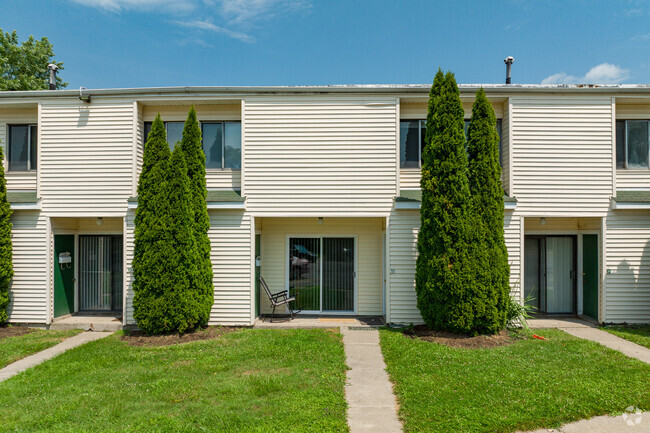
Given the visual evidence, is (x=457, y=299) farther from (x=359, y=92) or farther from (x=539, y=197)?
(x=359, y=92)

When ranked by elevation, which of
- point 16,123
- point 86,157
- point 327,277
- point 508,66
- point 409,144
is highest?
point 508,66

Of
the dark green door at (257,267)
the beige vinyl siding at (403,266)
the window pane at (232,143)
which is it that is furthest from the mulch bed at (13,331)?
the beige vinyl siding at (403,266)

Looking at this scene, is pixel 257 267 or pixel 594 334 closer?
pixel 594 334

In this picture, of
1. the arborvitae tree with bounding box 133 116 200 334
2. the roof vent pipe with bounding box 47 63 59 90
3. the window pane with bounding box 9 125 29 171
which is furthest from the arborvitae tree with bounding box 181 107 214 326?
the roof vent pipe with bounding box 47 63 59 90

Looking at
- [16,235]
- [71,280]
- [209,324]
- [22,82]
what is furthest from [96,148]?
[22,82]

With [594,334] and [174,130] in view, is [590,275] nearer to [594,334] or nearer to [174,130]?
[594,334]

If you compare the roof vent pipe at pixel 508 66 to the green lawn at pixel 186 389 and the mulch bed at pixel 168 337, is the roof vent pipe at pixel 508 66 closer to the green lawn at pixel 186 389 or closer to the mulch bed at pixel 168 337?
the green lawn at pixel 186 389

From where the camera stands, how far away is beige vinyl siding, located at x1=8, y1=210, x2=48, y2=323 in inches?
342

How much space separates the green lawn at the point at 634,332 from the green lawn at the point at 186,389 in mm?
6095

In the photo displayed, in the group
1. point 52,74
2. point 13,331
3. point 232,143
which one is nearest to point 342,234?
point 232,143

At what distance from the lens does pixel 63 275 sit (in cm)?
932

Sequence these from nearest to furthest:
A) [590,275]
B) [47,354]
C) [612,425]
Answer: [612,425] → [47,354] → [590,275]

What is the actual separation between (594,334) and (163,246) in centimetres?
955

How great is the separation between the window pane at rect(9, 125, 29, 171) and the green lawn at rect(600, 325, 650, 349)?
14994mm
